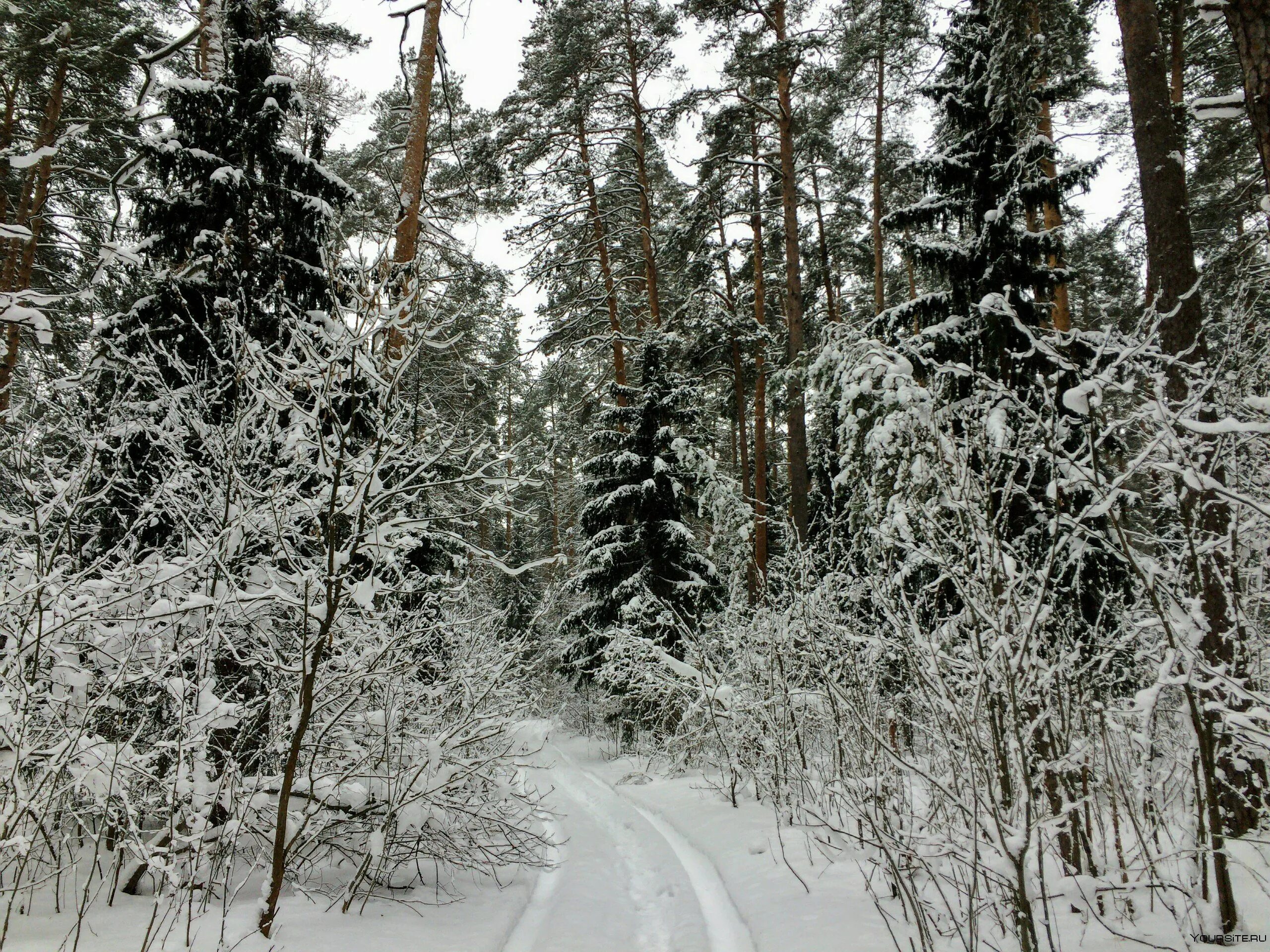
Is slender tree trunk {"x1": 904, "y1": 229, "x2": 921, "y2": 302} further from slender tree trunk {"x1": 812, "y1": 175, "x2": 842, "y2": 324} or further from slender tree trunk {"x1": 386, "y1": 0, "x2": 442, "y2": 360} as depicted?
slender tree trunk {"x1": 386, "y1": 0, "x2": 442, "y2": 360}

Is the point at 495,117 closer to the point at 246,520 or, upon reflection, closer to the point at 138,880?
the point at 246,520

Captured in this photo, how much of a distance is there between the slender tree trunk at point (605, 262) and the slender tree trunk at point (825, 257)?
242 inches

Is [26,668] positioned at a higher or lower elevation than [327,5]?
lower

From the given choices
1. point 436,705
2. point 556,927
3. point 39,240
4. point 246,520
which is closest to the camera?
point 246,520

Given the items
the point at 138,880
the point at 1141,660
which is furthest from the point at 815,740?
the point at 138,880

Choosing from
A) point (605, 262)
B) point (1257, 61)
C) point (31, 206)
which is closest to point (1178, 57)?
point (1257, 61)

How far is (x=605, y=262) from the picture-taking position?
16.0 m

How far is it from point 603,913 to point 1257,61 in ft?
22.1

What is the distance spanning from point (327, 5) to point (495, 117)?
5054mm

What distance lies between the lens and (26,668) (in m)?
3.54

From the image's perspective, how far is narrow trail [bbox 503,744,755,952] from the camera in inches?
179

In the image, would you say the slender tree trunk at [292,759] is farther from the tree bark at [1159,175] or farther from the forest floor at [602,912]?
the tree bark at [1159,175]

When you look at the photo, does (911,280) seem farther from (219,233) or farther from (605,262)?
(219,233)

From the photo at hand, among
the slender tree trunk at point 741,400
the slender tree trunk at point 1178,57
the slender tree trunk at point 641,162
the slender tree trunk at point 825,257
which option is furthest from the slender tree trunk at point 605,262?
the slender tree trunk at point 1178,57
